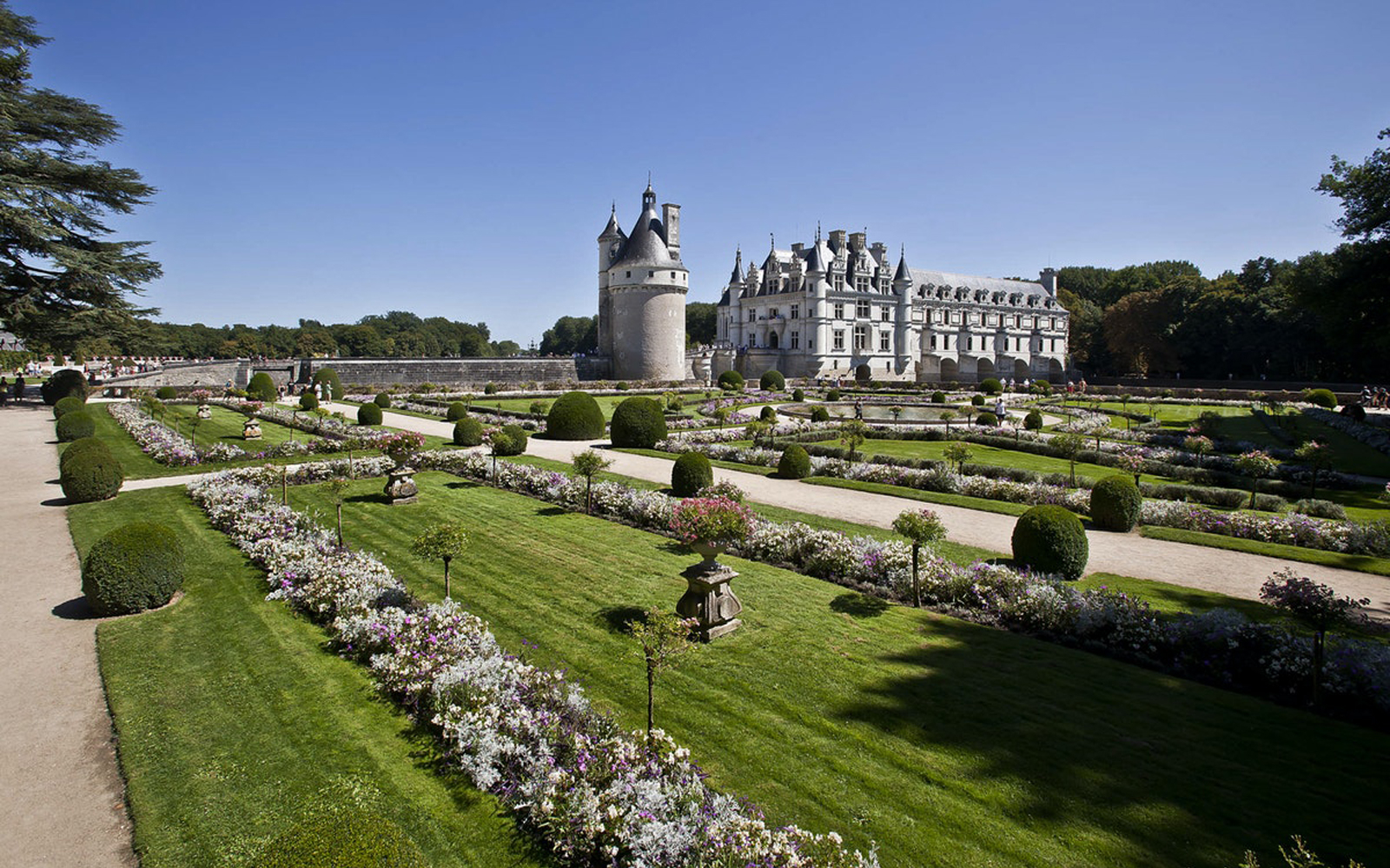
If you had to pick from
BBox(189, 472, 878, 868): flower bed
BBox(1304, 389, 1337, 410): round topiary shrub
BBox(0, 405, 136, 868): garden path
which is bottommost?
BBox(0, 405, 136, 868): garden path

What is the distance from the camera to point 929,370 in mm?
68125

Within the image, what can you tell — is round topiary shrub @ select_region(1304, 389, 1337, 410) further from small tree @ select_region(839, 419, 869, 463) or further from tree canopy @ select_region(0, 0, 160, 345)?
tree canopy @ select_region(0, 0, 160, 345)

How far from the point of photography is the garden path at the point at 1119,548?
9109 millimetres

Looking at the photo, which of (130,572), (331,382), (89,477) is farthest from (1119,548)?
(331,382)

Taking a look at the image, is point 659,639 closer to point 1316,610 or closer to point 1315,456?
point 1316,610

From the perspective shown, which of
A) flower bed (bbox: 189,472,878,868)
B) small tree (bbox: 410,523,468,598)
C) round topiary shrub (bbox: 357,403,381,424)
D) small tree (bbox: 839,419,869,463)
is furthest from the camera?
round topiary shrub (bbox: 357,403,381,424)

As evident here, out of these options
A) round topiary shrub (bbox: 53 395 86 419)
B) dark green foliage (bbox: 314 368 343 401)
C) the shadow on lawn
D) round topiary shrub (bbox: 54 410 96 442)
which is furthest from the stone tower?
the shadow on lawn

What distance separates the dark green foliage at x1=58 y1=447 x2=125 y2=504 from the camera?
13.0m

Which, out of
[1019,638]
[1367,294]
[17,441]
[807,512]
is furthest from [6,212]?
[1367,294]

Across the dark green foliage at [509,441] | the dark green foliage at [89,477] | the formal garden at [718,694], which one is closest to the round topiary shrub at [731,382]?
the dark green foliage at [509,441]

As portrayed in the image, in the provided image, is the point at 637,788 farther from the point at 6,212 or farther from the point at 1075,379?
the point at 1075,379

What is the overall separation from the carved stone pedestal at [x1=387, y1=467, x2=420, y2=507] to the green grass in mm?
5011

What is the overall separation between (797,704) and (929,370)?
66713 millimetres

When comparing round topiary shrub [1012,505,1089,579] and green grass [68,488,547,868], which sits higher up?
round topiary shrub [1012,505,1089,579]
